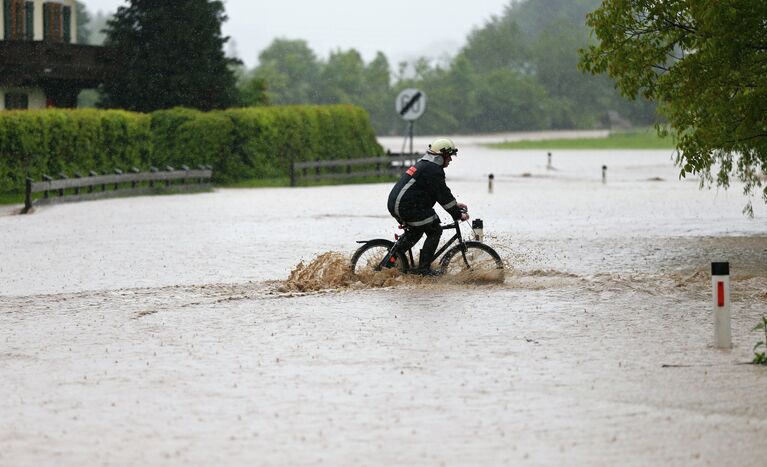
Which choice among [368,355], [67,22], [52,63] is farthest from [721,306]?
[67,22]

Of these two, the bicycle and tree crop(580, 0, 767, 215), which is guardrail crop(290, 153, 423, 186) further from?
the bicycle

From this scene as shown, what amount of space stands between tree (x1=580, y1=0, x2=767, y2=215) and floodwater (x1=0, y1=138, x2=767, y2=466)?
1685mm

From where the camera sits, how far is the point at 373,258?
14.6 meters

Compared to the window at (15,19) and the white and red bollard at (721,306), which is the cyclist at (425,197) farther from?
the window at (15,19)

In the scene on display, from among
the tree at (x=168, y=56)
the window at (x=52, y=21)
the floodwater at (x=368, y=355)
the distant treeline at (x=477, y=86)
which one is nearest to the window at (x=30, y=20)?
the window at (x=52, y=21)

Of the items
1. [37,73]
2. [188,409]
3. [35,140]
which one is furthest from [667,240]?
[37,73]

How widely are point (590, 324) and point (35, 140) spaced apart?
23318 mm

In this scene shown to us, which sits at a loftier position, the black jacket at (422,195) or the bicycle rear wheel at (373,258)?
the black jacket at (422,195)

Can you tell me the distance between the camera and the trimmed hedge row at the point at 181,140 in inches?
1276

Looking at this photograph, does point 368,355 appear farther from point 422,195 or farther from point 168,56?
point 168,56

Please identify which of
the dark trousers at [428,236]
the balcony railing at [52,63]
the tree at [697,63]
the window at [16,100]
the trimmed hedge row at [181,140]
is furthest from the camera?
the window at [16,100]

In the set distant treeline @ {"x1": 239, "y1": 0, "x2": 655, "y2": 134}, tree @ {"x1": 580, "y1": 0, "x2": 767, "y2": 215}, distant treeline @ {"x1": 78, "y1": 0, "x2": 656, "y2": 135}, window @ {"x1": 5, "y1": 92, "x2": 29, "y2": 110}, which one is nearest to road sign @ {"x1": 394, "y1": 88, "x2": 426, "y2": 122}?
window @ {"x1": 5, "y1": 92, "x2": 29, "y2": 110}

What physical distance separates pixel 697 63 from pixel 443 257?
14.4 feet

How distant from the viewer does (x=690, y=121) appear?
1747 centimetres
